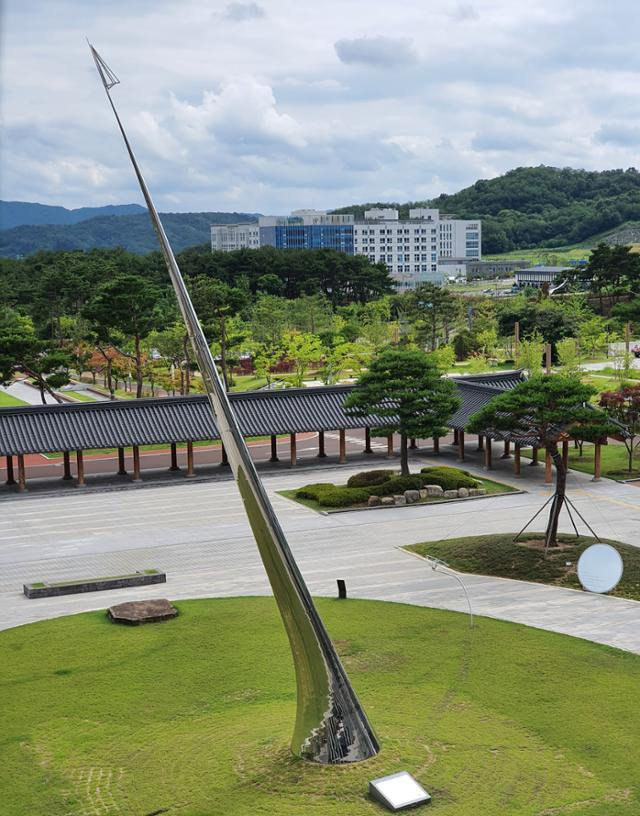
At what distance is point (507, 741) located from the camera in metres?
17.9

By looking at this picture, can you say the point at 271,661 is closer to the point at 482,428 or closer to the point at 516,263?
the point at 482,428

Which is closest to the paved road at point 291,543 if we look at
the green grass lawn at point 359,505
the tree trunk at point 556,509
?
the green grass lawn at point 359,505

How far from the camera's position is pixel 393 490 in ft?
128

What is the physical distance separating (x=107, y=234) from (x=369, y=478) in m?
46.2

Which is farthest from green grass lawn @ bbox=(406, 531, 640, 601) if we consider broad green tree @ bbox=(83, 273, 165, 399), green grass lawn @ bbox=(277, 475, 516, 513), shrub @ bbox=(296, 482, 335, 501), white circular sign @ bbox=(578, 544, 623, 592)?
broad green tree @ bbox=(83, 273, 165, 399)

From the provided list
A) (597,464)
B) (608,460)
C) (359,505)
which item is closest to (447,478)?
(359,505)

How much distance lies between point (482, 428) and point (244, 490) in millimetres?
18088

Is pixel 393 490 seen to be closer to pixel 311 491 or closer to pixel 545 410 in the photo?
pixel 311 491

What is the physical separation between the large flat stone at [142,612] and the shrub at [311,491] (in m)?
13.7

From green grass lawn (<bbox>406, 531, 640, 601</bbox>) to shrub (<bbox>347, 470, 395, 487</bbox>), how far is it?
823cm

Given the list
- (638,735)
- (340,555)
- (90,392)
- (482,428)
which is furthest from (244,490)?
(90,392)

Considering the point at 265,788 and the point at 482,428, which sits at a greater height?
the point at 482,428

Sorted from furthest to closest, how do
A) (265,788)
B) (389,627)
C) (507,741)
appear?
(389,627) < (507,741) < (265,788)

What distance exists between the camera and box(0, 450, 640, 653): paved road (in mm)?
26381
